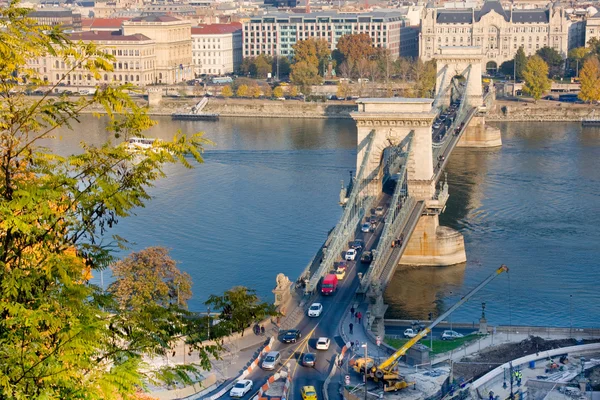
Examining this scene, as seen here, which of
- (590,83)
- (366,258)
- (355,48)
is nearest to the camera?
(366,258)

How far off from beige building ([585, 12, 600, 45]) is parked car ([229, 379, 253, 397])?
215ft

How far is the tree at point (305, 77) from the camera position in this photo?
68812 mm

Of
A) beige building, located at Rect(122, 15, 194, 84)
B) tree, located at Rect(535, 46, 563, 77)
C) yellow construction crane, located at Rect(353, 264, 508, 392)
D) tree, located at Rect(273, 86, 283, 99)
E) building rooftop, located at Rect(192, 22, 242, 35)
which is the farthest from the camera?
building rooftop, located at Rect(192, 22, 242, 35)

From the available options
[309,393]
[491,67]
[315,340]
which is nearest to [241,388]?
[309,393]

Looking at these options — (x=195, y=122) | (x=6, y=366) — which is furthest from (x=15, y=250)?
(x=195, y=122)

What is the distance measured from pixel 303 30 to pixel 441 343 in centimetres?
6186

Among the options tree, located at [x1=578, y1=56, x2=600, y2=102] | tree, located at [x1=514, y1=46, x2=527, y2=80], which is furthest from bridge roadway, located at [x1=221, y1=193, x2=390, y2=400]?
tree, located at [x1=514, y1=46, x2=527, y2=80]

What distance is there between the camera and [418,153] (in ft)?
96.6

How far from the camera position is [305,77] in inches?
2712

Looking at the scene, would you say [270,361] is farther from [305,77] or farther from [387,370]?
[305,77]

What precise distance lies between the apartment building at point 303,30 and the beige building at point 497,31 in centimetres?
339

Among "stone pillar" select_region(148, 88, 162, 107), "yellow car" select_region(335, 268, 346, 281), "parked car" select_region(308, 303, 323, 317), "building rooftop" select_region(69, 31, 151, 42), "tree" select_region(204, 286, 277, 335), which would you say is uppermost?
"building rooftop" select_region(69, 31, 151, 42)

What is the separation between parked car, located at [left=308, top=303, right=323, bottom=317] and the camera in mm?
20484

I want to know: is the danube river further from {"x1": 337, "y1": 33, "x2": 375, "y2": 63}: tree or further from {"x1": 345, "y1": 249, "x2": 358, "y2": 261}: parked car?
{"x1": 337, "y1": 33, "x2": 375, "y2": 63}: tree
